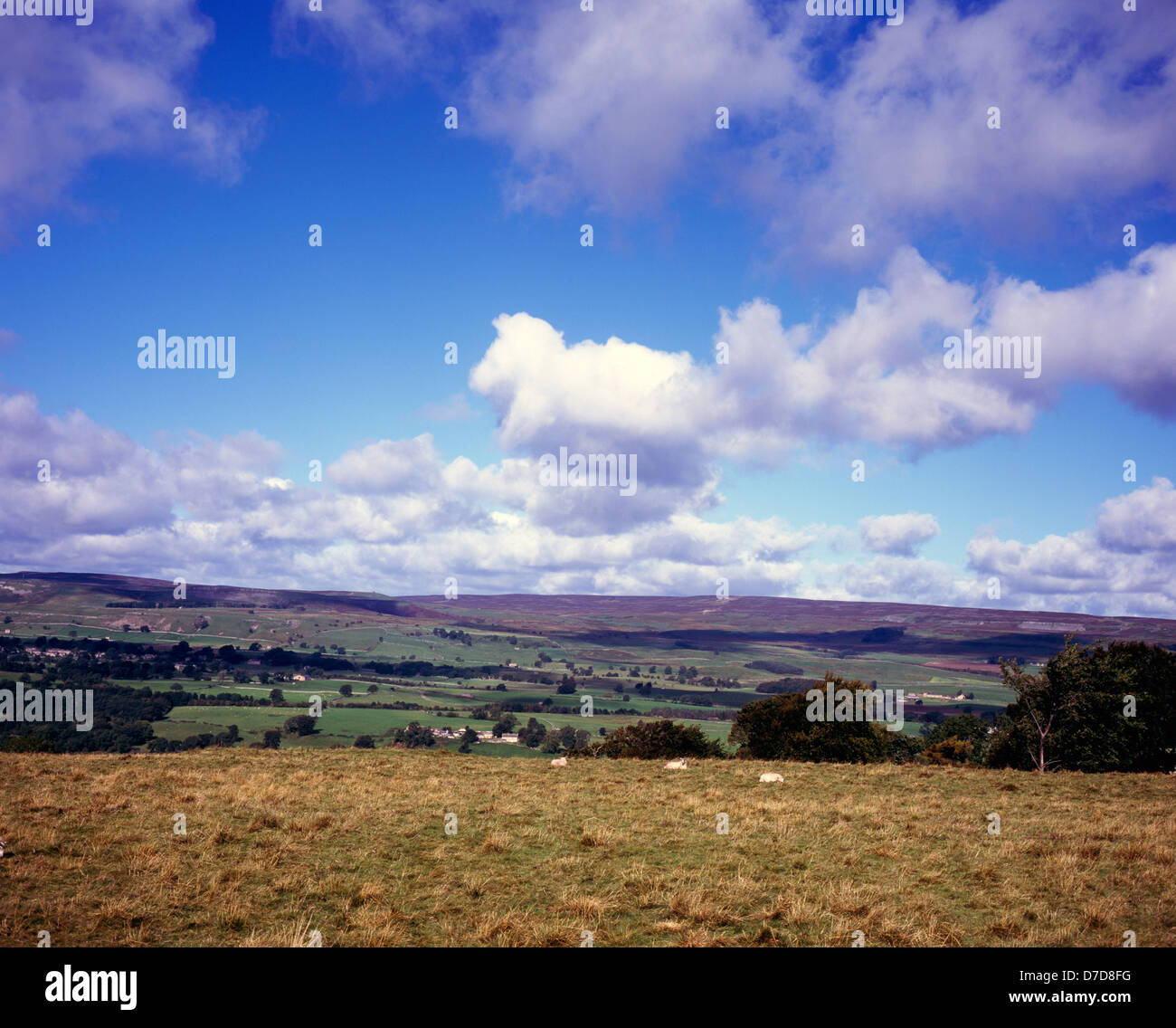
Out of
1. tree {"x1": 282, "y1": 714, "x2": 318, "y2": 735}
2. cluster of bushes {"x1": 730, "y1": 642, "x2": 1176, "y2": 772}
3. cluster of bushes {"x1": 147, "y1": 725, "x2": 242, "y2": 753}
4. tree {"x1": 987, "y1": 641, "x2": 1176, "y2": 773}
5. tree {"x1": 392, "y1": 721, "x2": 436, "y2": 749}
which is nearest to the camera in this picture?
tree {"x1": 987, "y1": 641, "x2": 1176, "y2": 773}

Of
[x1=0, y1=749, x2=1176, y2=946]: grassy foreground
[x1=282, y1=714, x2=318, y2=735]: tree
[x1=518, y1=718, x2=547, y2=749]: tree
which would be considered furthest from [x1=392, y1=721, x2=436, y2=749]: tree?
[x1=0, y1=749, x2=1176, y2=946]: grassy foreground

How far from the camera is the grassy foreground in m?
10.8

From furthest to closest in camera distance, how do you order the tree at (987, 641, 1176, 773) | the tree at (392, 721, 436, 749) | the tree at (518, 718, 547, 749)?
the tree at (518, 718, 547, 749), the tree at (392, 721, 436, 749), the tree at (987, 641, 1176, 773)

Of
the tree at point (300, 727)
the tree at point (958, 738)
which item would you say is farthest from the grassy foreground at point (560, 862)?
the tree at point (300, 727)

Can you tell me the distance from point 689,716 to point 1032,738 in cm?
9933

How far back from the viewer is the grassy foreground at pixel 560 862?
10750 mm

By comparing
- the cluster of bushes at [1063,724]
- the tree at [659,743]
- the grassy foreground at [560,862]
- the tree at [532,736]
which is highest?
the grassy foreground at [560,862]

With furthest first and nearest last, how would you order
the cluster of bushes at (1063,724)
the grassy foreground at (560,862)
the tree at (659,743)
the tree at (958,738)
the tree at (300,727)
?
the tree at (300,727) → the tree at (958,738) → the tree at (659,743) → the cluster of bushes at (1063,724) → the grassy foreground at (560,862)

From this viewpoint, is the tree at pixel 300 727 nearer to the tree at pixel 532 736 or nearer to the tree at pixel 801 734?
the tree at pixel 532 736

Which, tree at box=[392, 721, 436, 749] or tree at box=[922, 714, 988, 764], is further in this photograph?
tree at box=[922, 714, 988, 764]

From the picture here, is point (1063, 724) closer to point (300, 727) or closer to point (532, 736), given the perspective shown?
point (532, 736)

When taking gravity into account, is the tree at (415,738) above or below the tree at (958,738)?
above

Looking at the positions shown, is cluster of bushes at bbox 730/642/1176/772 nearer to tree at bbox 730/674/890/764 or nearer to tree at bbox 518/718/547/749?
tree at bbox 730/674/890/764
